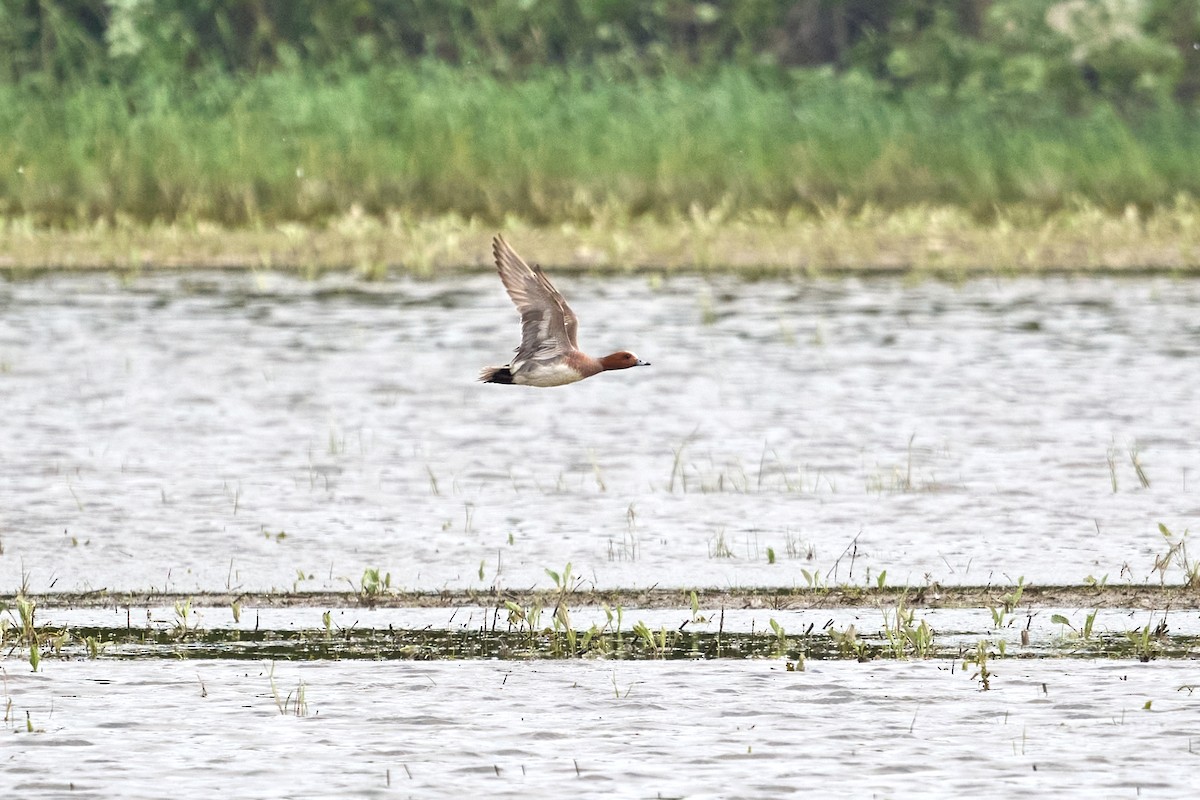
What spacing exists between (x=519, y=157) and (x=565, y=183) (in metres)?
0.64

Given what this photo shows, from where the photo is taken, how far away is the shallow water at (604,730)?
687cm

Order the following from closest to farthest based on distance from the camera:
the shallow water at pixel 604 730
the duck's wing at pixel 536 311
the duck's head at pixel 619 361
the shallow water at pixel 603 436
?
the shallow water at pixel 604 730 < the duck's wing at pixel 536 311 < the duck's head at pixel 619 361 < the shallow water at pixel 603 436

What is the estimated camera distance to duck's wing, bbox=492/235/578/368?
30.7 ft

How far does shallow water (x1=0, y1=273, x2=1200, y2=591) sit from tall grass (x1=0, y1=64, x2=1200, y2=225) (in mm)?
2161

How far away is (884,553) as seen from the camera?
34.4 feet

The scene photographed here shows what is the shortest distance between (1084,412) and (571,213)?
34.5 ft

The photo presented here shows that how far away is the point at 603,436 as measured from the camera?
1451 cm

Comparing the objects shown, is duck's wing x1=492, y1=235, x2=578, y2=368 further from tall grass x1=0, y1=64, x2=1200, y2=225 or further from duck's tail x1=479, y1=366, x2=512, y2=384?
tall grass x1=0, y1=64, x2=1200, y2=225

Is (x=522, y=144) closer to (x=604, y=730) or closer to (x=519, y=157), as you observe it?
(x=519, y=157)

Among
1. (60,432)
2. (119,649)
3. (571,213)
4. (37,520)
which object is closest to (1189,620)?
(119,649)

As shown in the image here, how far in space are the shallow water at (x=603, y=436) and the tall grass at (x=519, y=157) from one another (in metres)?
2.16

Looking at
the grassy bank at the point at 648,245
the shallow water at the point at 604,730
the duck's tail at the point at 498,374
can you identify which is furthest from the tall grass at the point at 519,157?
the shallow water at the point at 604,730

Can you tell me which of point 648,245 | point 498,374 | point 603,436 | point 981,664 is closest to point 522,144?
point 648,245

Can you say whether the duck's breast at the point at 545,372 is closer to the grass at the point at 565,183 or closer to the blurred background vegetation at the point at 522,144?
the grass at the point at 565,183
